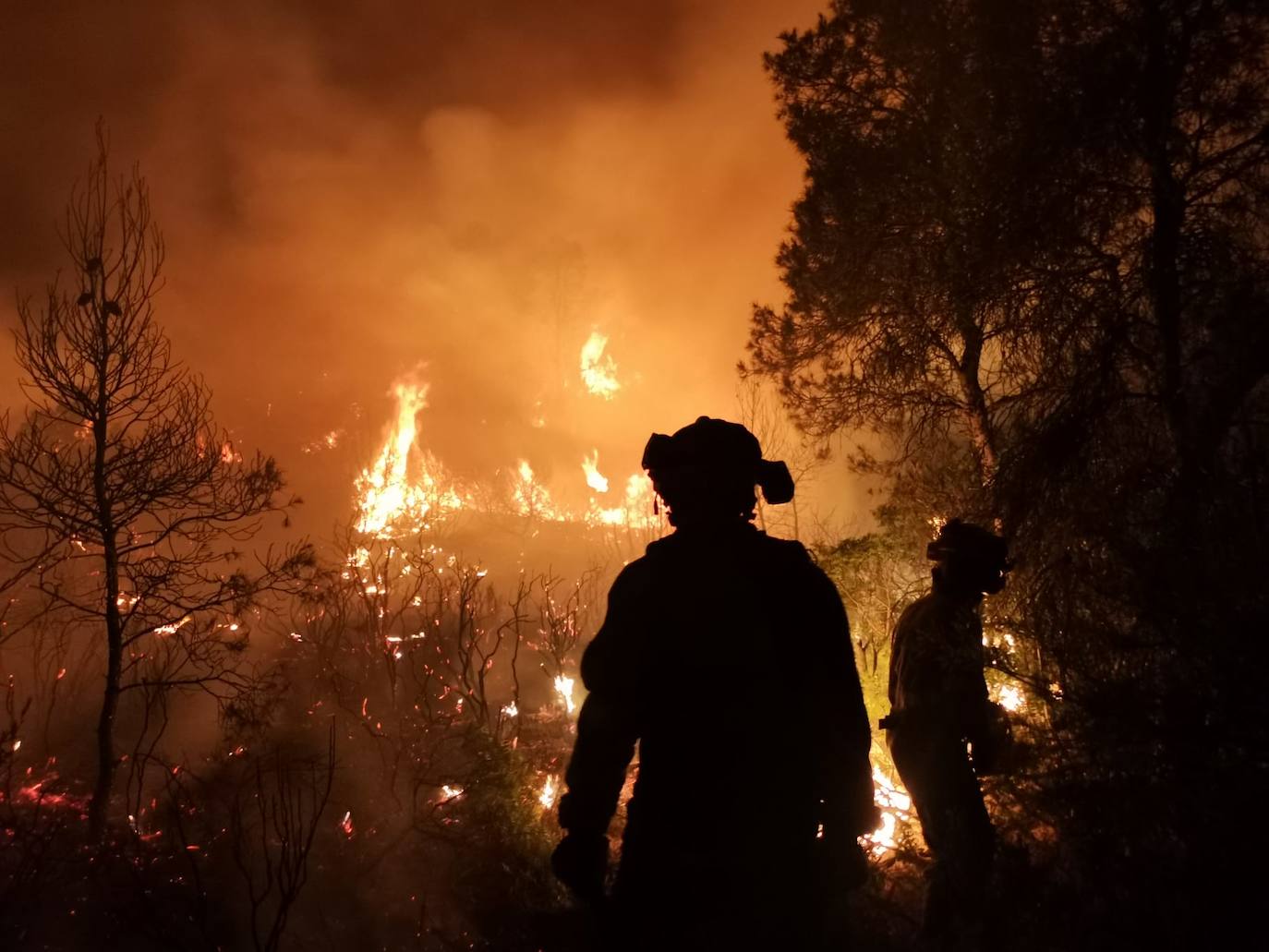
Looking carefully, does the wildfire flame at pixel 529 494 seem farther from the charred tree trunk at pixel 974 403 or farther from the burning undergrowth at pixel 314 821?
the charred tree trunk at pixel 974 403

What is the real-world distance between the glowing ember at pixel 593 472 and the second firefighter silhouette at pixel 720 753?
62.9m

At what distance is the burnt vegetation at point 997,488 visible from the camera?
359cm

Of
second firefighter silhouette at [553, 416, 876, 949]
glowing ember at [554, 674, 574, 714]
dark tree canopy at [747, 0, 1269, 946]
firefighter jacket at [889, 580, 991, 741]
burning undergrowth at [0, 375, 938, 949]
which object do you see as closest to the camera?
second firefighter silhouette at [553, 416, 876, 949]

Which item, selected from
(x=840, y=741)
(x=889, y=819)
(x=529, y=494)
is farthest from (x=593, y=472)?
(x=840, y=741)

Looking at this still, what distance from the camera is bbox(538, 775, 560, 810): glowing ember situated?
8.81 m

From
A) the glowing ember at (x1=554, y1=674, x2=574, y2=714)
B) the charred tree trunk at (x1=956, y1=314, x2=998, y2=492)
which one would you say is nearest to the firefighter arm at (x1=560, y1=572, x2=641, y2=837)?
the charred tree trunk at (x1=956, y1=314, x2=998, y2=492)

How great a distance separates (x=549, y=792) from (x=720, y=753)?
26.6ft

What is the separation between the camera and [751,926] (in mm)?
2004

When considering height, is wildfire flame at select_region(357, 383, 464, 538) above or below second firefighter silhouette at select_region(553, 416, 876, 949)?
above

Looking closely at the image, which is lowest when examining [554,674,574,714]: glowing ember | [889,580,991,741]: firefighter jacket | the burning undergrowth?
the burning undergrowth

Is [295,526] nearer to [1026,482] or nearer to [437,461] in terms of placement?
[437,461]

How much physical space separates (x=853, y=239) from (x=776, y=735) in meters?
7.53

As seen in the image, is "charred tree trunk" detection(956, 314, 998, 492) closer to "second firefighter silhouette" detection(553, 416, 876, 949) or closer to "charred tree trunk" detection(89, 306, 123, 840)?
"second firefighter silhouette" detection(553, 416, 876, 949)

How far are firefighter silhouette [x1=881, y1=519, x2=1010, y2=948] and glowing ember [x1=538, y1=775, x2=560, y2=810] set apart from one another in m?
5.96
